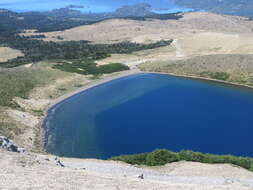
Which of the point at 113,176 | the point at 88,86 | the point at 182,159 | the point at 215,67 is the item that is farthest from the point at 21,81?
the point at 215,67

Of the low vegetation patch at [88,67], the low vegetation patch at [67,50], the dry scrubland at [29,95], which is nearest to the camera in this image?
the dry scrubland at [29,95]

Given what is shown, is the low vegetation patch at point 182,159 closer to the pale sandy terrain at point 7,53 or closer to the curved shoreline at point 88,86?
the curved shoreline at point 88,86

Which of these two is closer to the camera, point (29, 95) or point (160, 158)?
point (160, 158)

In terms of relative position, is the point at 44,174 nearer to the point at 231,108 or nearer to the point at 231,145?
the point at 231,145

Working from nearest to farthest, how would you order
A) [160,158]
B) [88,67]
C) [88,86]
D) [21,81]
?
[160,158] < [21,81] < [88,86] < [88,67]

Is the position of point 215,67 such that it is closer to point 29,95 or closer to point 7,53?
point 29,95

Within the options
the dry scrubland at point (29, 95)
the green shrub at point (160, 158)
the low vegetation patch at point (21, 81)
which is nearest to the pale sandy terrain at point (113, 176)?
the green shrub at point (160, 158)

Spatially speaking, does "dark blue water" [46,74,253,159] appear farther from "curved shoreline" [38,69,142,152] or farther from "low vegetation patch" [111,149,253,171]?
"low vegetation patch" [111,149,253,171]

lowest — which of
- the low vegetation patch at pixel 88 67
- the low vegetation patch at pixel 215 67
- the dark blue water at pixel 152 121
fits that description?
the dark blue water at pixel 152 121
